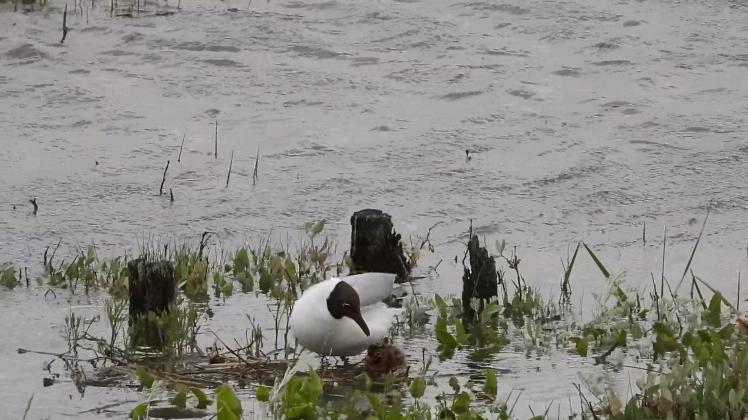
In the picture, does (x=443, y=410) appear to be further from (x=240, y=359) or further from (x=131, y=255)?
(x=131, y=255)

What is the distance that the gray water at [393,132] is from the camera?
34.4ft

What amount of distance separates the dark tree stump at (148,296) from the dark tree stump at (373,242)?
193cm

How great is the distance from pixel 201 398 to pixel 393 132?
7541mm

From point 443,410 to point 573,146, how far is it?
746cm

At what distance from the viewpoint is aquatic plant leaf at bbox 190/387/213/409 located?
238 inches

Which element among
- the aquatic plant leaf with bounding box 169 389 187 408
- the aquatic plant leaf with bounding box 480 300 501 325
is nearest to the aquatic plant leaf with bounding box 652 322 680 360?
the aquatic plant leaf with bounding box 480 300 501 325

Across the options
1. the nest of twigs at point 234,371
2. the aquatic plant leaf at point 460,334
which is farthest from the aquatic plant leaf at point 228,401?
the aquatic plant leaf at point 460,334

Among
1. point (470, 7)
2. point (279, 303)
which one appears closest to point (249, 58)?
point (470, 7)

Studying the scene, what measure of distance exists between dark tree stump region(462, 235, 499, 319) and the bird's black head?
5.09 feet

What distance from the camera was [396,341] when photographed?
25.2 feet

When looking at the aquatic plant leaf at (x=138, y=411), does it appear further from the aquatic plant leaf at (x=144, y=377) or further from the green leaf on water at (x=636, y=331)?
the green leaf on water at (x=636, y=331)

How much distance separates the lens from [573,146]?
42.8 feet

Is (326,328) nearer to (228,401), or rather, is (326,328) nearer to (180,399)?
(180,399)

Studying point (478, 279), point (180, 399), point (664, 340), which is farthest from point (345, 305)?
point (664, 340)
